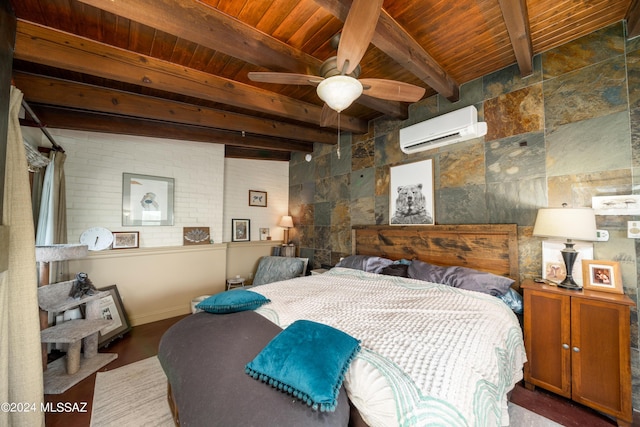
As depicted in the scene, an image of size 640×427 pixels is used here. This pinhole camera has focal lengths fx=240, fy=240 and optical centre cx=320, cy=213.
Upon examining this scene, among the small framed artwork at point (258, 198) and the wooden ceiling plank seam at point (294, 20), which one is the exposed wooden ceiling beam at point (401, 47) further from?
the small framed artwork at point (258, 198)

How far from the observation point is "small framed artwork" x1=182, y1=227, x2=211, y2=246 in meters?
3.75

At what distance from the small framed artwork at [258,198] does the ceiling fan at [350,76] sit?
9.34ft

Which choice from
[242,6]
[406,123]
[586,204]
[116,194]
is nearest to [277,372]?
[242,6]

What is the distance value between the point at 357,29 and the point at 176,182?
11.2 feet

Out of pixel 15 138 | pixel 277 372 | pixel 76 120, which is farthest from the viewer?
pixel 76 120

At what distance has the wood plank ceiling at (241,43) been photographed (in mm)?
1634

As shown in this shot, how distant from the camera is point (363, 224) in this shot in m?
3.61

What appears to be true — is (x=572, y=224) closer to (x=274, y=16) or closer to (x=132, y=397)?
(x=274, y=16)

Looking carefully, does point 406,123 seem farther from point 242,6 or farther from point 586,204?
point 242,6

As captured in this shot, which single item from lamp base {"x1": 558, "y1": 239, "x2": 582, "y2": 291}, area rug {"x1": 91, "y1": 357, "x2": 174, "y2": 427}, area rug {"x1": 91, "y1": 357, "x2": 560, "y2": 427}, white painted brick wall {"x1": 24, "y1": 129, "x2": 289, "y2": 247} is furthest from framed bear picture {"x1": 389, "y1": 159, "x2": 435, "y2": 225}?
area rug {"x1": 91, "y1": 357, "x2": 174, "y2": 427}

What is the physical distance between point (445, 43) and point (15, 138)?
10.2ft

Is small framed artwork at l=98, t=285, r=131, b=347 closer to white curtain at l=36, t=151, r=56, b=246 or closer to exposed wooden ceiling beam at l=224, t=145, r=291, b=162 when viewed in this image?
white curtain at l=36, t=151, r=56, b=246

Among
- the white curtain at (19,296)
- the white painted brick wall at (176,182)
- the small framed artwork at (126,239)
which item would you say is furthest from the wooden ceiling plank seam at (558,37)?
the small framed artwork at (126,239)

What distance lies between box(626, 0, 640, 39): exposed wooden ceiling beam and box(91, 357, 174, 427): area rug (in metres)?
4.27
